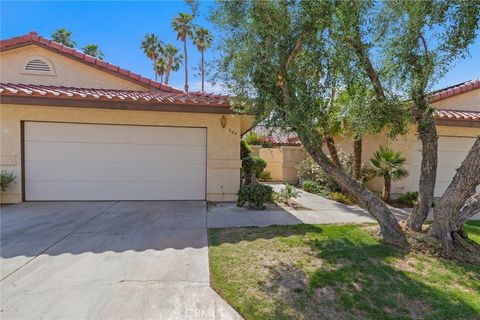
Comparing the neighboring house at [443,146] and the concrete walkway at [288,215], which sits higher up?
the neighboring house at [443,146]

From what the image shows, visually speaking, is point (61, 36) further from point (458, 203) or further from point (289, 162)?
point (458, 203)

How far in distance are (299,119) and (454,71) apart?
10.2ft

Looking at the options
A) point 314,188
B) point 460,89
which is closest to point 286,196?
point 314,188

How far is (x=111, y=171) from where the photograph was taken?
390 inches

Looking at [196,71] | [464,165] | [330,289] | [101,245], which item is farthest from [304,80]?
[101,245]

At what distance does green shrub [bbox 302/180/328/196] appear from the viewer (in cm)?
1237

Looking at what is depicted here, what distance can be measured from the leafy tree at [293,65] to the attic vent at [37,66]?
8363mm

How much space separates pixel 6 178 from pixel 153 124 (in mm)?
4666

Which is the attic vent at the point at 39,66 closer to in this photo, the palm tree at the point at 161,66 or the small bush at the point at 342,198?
the small bush at the point at 342,198

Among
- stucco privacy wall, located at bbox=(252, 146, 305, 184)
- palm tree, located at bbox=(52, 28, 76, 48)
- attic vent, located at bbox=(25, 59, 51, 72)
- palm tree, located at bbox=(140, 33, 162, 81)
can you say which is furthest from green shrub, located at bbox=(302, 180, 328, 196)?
palm tree, located at bbox=(140, 33, 162, 81)

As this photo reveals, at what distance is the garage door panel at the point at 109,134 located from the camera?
9578 mm

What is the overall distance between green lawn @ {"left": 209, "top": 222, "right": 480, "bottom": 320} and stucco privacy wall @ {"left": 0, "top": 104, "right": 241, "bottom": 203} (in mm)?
4061

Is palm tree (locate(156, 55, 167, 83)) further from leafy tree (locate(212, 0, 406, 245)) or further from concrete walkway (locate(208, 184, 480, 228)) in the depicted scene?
leafy tree (locate(212, 0, 406, 245))

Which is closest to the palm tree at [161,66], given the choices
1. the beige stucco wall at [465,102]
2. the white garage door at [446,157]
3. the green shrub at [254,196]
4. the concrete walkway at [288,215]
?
the beige stucco wall at [465,102]
